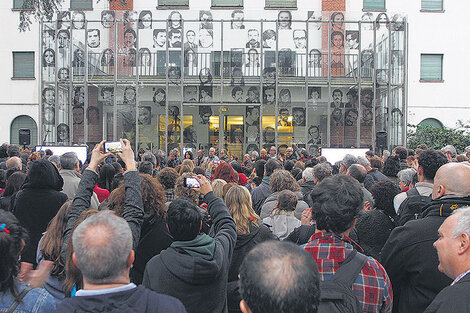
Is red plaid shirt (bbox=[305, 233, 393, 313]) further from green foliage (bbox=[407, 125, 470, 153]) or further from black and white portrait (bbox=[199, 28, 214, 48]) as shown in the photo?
green foliage (bbox=[407, 125, 470, 153])

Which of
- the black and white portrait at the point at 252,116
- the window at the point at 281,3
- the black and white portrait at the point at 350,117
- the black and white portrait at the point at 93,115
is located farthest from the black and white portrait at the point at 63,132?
the window at the point at 281,3

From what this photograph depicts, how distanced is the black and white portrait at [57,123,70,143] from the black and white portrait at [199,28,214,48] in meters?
6.51

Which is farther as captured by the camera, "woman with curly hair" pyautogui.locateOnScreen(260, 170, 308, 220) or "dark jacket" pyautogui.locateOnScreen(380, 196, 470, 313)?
"woman with curly hair" pyautogui.locateOnScreen(260, 170, 308, 220)

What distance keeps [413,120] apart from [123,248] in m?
25.7

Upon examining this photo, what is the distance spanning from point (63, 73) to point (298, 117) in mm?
9938

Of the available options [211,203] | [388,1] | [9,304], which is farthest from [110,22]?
[9,304]

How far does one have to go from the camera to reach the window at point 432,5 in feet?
85.2

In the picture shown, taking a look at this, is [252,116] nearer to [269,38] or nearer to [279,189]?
[269,38]

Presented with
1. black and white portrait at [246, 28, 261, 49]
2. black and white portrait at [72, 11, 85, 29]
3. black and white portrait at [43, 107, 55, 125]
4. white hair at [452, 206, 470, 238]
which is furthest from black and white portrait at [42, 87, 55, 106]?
white hair at [452, 206, 470, 238]

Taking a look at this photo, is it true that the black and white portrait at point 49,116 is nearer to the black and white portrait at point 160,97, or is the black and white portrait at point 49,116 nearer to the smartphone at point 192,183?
the black and white portrait at point 160,97

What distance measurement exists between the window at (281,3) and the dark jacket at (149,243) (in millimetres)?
22137

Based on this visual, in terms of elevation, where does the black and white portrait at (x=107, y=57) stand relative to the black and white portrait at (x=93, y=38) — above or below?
below

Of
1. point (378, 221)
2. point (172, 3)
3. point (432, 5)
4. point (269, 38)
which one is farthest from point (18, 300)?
point (432, 5)

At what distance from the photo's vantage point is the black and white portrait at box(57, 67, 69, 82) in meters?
19.3
